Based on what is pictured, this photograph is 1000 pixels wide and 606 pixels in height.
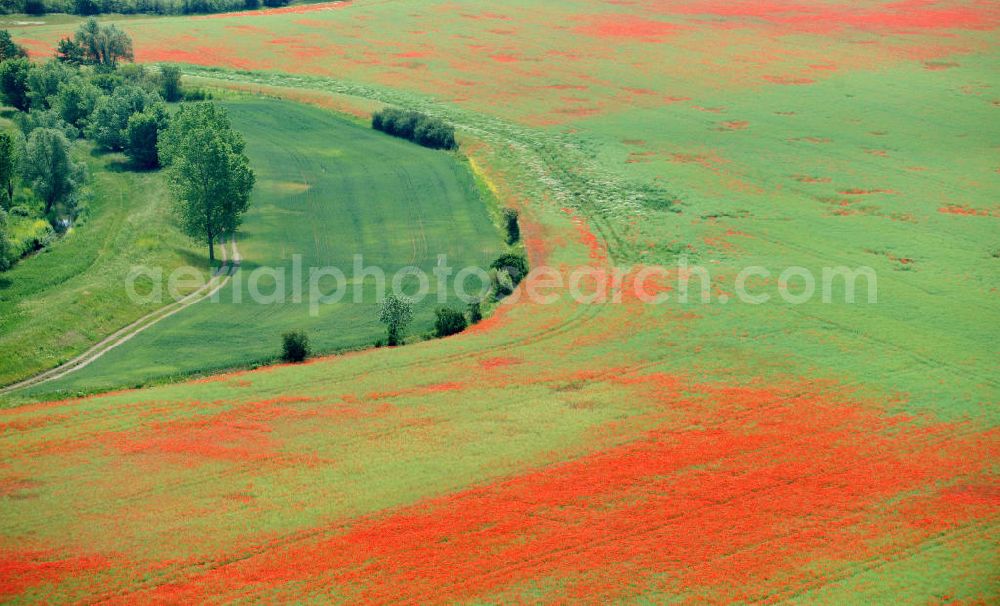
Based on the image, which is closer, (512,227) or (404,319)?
(404,319)

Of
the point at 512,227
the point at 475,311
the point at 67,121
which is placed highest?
the point at 67,121

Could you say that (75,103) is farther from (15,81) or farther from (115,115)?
(15,81)

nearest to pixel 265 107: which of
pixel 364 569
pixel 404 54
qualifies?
pixel 404 54

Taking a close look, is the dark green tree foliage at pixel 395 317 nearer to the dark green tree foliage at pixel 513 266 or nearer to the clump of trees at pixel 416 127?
the dark green tree foliage at pixel 513 266

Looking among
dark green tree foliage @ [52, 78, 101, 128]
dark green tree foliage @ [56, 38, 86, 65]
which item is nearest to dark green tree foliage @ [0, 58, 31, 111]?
dark green tree foliage @ [52, 78, 101, 128]

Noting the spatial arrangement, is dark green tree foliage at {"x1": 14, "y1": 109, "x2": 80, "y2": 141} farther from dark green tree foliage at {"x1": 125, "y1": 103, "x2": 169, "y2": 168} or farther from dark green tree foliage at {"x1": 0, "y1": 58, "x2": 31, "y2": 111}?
dark green tree foliage at {"x1": 0, "y1": 58, "x2": 31, "y2": 111}

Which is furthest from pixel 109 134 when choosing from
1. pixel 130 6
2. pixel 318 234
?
pixel 130 6
